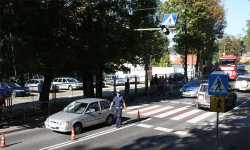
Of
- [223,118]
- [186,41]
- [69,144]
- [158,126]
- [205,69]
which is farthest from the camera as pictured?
[205,69]

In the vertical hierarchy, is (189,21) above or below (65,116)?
above

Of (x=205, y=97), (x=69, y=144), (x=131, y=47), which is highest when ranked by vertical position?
(x=131, y=47)

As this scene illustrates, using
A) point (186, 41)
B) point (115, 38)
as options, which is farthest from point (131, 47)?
point (186, 41)

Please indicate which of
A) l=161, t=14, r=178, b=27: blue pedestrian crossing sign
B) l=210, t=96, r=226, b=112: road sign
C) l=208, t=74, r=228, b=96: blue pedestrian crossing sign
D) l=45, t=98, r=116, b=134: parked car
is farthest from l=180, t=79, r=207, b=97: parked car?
l=210, t=96, r=226, b=112: road sign

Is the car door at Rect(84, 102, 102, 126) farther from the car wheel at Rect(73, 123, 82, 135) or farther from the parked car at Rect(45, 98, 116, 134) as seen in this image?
the car wheel at Rect(73, 123, 82, 135)

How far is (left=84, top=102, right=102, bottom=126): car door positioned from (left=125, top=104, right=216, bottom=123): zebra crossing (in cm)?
402

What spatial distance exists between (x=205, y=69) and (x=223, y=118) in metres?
35.3

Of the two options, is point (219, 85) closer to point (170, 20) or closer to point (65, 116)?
point (65, 116)

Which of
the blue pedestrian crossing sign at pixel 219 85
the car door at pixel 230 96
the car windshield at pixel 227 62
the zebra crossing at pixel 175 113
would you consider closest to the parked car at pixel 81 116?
the zebra crossing at pixel 175 113

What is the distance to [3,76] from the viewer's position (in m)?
31.7

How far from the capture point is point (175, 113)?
15281mm

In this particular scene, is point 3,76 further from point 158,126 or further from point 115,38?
point 158,126

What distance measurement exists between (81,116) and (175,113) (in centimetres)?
670

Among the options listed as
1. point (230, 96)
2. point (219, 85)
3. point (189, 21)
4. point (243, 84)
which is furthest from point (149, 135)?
point (189, 21)
